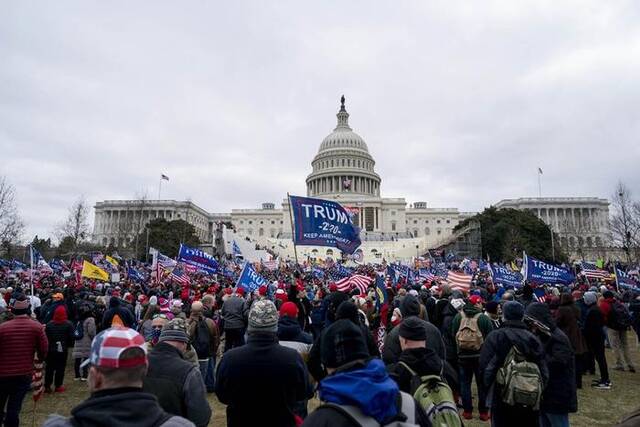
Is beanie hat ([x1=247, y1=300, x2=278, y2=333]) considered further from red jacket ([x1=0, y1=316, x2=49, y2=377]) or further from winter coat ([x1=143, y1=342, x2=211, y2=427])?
red jacket ([x1=0, y1=316, x2=49, y2=377])

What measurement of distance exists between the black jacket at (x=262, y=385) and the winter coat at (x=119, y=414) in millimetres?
1497

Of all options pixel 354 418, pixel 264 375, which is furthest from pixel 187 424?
pixel 264 375

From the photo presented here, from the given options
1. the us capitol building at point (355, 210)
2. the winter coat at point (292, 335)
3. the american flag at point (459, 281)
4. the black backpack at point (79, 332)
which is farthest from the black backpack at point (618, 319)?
the us capitol building at point (355, 210)

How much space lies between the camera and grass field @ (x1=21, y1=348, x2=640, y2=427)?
663 centimetres

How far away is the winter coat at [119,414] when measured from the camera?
184 cm

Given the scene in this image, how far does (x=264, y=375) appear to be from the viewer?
11.2 ft

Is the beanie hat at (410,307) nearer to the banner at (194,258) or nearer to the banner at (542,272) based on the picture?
the banner at (542,272)

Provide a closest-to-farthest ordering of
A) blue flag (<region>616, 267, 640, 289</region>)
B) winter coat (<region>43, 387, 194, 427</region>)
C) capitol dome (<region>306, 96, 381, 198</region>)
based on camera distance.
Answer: winter coat (<region>43, 387, 194, 427</region>) < blue flag (<region>616, 267, 640, 289</region>) < capitol dome (<region>306, 96, 381, 198</region>)

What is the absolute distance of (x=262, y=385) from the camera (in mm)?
3410

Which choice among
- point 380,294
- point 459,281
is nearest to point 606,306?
point 459,281

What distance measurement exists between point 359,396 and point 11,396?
556 centimetres

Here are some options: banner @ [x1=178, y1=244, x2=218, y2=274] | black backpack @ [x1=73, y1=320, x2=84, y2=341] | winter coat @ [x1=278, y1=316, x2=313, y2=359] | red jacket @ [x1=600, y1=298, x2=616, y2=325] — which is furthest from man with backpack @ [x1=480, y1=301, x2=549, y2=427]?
banner @ [x1=178, y1=244, x2=218, y2=274]

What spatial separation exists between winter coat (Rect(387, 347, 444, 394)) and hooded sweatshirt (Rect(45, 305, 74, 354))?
278 inches

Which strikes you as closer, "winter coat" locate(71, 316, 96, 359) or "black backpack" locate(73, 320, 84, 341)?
"winter coat" locate(71, 316, 96, 359)
